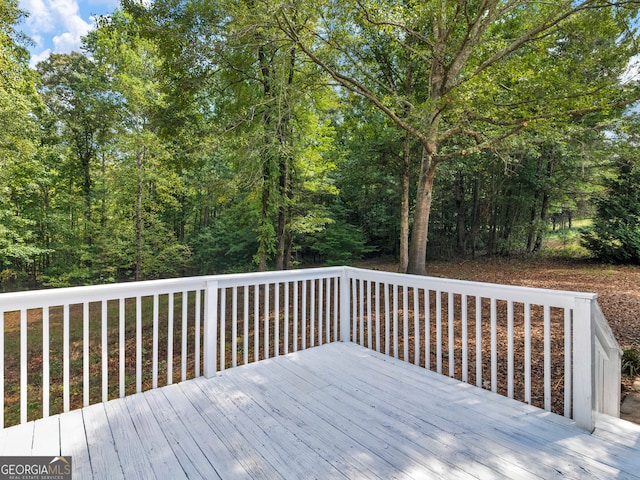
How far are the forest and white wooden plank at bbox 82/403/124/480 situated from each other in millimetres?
4824

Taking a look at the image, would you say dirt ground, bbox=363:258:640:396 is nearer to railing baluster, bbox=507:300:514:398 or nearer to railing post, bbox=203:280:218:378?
railing baluster, bbox=507:300:514:398

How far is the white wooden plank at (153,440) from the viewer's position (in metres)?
1.63

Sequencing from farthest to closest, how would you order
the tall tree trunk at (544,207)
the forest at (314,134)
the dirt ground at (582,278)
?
the tall tree trunk at (544,207)
the forest at (314,134)
the dirt ground at (582,278)

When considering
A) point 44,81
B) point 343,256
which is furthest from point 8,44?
point 343,256

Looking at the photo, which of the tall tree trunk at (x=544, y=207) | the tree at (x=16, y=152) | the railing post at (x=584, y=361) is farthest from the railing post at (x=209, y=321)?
the tall tree trunk at (x=544, y=207)

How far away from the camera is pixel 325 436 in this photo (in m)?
1.94

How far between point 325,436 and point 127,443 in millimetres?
1099

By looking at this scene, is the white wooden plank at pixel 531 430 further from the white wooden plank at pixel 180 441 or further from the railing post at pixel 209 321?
the railing post at pixel 209 321

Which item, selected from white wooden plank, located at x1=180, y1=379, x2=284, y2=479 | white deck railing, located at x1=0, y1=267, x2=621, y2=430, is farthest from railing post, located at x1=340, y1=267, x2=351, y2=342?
white wooden plank, located at x1=180, y1=379, x2=284, y2=479

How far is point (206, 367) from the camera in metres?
2.73

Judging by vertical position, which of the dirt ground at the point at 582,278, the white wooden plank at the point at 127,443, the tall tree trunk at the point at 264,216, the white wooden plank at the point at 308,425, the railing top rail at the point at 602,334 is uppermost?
the tall tree trunk at the point at 264,216

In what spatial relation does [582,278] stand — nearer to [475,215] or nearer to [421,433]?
[475,215]

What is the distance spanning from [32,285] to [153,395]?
41.9ft

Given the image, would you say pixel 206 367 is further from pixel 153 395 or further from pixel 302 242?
pixel 302 242
